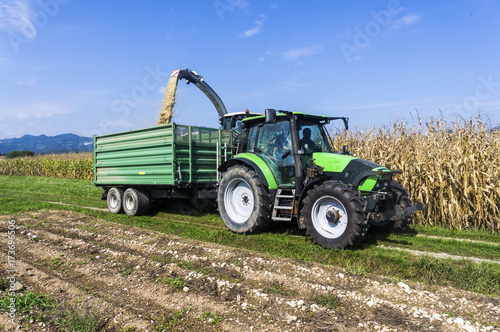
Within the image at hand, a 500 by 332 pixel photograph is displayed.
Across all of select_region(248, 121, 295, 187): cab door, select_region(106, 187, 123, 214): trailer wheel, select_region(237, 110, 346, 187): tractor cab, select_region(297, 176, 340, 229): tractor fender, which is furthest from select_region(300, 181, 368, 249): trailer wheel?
select_region(106, 187, 123, 214): trailer wheel

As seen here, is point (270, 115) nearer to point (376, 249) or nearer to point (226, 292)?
point (376, 249)

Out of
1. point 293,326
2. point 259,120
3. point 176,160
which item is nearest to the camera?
point 293,326

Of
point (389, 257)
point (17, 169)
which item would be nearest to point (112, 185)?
point (389, 257)

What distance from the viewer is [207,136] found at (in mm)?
9078

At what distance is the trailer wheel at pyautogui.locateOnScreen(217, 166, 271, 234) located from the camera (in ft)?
22.7

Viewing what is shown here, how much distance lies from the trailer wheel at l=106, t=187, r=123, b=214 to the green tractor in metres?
3.81

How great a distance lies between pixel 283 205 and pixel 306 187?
800 millimetres

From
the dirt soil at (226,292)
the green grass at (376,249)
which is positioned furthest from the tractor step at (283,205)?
the dirt soil at (226,292)

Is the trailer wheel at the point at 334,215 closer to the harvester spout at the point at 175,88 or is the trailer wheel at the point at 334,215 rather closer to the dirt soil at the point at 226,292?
the dirt soil at the point at 226,292

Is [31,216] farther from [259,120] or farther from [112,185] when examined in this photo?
[259,120]

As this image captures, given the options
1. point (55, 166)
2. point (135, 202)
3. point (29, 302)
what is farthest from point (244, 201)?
point (55, 166)

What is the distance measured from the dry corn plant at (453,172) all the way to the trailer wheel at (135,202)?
6.35 meters

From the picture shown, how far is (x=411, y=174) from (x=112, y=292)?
725cm

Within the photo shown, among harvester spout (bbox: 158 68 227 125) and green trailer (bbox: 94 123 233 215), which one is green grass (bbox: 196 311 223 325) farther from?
harvester spout (bbox: 158 68 227 125)
